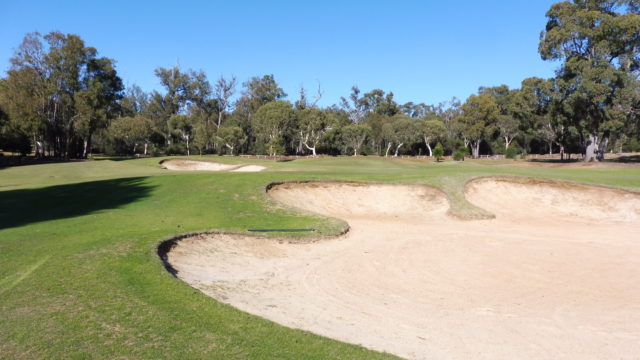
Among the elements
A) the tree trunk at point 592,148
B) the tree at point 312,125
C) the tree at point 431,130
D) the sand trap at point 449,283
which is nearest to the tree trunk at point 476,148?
the tree at point 431,130

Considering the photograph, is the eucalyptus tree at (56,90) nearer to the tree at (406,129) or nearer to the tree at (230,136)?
the tree at (230,136)

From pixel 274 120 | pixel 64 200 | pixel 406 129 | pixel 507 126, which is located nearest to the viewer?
pixel 64 200

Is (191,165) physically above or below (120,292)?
above

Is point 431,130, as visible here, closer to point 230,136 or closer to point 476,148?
point 476,148

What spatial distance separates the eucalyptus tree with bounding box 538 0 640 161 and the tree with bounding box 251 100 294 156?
44411mm

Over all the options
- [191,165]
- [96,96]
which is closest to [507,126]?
[191,165]

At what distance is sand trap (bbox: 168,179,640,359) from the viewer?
23.5ft

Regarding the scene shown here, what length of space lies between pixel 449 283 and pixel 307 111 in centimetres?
7257

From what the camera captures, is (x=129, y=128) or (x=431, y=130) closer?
(x=129, y=128)

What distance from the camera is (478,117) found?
8794 centimetres

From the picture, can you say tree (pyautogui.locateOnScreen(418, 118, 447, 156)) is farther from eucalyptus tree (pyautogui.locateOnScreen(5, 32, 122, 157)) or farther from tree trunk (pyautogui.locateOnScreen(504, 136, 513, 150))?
eucalyptus tree (pyautogui.locateOnScreen(5, 32, 122, 157))

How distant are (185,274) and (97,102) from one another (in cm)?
5950

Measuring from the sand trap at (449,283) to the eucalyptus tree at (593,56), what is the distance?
112ft

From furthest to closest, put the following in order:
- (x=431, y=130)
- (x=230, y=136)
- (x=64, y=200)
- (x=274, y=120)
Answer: (x=431, y=130)
(x=230, y=136)
(x=274, y=120)
(x=64, y=200)
